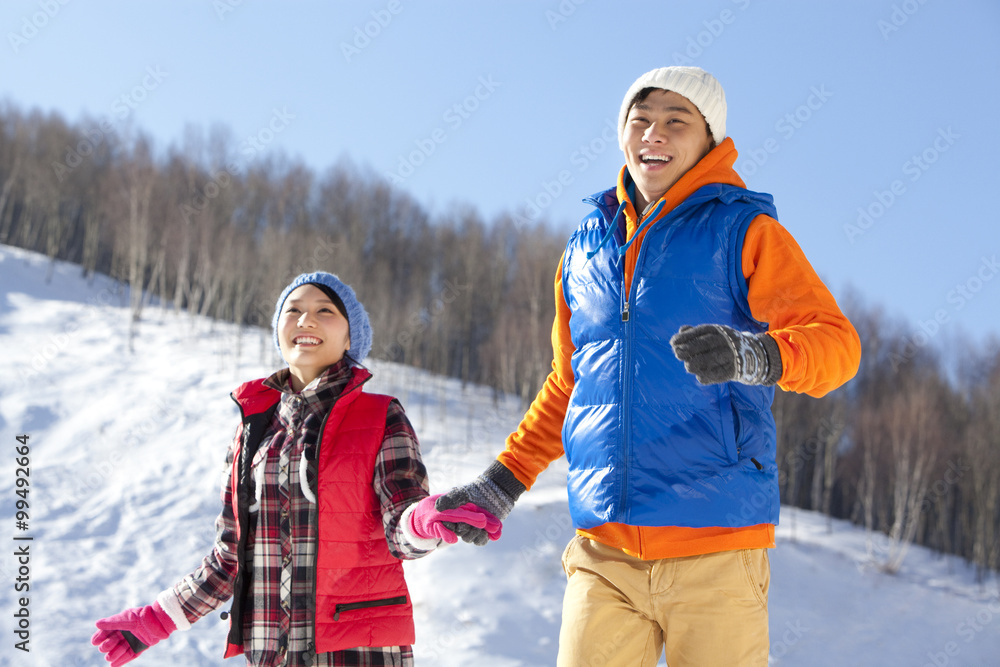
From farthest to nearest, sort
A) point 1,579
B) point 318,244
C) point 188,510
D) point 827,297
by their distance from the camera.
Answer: point 318,244 → point 188,510 → point 1,579 → point 827,297

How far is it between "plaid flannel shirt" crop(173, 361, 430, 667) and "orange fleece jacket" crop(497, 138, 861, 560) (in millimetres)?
326

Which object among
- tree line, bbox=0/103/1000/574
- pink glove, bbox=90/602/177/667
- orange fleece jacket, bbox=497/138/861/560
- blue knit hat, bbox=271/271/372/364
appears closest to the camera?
orange fleece jacket, bbox=497/138/861/560

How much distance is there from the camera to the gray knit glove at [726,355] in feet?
4.31

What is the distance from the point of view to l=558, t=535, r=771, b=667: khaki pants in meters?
1.53

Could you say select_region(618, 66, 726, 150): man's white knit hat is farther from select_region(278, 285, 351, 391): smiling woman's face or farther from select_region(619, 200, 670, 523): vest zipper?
select_region(278, 285, 351, 391): smiling woman's face

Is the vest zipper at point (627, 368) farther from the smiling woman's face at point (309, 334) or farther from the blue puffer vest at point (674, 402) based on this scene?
the smiling woman's face at point (309, 334)

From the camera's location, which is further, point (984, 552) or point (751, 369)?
point (984, 552)

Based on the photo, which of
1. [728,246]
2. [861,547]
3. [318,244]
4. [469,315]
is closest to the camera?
[728,246]

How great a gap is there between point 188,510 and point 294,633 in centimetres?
856

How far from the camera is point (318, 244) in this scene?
26.0m

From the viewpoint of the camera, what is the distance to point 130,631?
211 centimetres

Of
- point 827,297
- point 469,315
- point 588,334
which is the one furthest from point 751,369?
point 469,315

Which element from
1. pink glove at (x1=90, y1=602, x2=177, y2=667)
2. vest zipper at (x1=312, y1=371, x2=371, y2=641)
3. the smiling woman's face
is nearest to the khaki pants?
vest zipper at (x1=312, y1=371, x2=371, y2=641)

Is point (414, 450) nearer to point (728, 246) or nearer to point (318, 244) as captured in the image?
point (728, 246)
